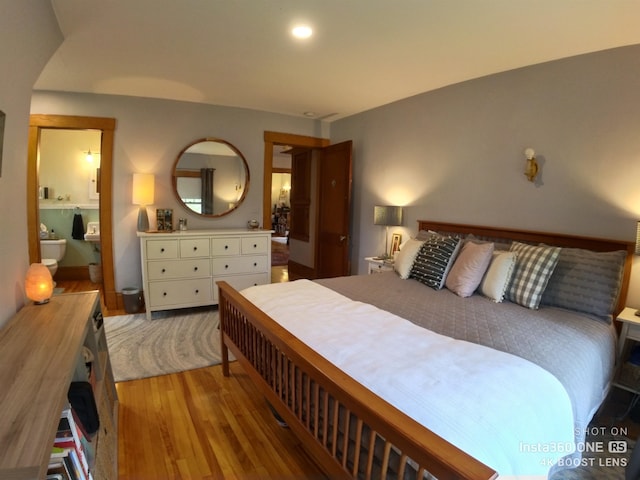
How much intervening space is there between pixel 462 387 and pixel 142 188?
365 cm

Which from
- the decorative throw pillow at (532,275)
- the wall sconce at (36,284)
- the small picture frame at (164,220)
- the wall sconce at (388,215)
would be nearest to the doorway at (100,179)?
the small picture frame at (164,220)

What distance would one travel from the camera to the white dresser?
3586 mm

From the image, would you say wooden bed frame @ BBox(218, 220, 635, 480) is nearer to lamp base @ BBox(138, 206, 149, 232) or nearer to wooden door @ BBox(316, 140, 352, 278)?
lamp base @ BBox(138, 206, 149, 232)

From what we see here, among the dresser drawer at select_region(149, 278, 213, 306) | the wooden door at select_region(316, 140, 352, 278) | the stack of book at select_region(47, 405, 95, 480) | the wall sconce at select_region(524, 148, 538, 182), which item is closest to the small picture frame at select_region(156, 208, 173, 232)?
the dresser drawer at select_region(149, 278, 213, 306)

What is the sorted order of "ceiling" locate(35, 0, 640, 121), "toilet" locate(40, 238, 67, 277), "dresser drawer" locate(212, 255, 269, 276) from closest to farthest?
1. "ceiling" locate(35, 0, 640, 121)
2. "dresser drawer" locate(212, 255, 269, 276)
3. "toilet" locate(40, 238, 67, 277)

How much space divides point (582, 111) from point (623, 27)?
0.54 metres

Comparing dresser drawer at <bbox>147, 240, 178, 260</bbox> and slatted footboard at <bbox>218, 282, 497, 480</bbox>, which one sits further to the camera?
dresser drawer at <bbox>147, 240, 178, 260</bbox>

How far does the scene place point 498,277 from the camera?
234 cm

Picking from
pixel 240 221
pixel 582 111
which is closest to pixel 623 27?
pixel 582 111

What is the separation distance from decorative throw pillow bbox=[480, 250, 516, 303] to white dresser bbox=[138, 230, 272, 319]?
8.41ft

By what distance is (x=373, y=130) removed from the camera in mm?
4223

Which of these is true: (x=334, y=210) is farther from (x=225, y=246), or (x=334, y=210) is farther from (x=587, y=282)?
(x=587, y=282)

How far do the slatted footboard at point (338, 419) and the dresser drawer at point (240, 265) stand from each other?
73.9 inches

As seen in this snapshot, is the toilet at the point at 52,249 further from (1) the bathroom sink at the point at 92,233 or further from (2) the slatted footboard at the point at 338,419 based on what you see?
(2) the slatted footboard at the point at 338,419
